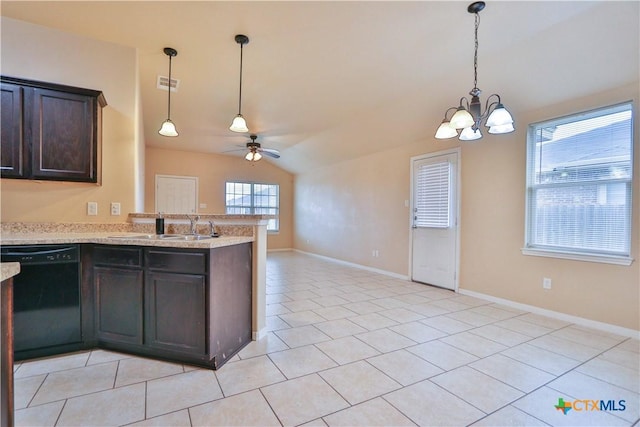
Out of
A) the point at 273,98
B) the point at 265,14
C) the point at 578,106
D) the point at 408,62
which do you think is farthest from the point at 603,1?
the point at 273,98

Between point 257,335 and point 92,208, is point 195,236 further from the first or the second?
point 92,208

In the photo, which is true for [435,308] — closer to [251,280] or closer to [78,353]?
[251,280]

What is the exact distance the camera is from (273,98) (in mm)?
4316

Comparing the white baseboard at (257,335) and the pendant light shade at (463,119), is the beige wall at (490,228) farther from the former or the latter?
the white baseboard at (257,335)

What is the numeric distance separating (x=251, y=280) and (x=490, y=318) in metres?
2.65

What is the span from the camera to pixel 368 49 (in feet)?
9.91

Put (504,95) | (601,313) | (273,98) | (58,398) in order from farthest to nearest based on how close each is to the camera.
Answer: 1. (273,98)
2. (504,95)
3. (601,313)
4. (58,398)

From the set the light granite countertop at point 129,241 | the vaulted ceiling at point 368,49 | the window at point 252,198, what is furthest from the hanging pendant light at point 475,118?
the window at point 252,198

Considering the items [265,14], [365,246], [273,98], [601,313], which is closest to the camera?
[265,14]

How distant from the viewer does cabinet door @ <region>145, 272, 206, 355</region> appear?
2.12 meters

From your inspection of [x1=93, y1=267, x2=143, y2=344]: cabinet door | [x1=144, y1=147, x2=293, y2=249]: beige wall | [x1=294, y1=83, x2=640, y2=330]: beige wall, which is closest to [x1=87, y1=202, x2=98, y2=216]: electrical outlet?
[x1=93, y1=267, x2=143, y2=344]: cabinet door

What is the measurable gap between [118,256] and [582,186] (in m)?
4.47

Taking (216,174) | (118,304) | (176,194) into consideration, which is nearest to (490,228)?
(118,304)

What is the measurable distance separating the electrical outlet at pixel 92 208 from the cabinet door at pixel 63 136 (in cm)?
27
